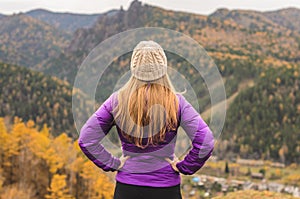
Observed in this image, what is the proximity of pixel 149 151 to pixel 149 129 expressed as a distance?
175 millimetres

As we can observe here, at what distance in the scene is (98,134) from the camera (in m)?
2.75

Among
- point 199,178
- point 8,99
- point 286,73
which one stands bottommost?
point 199,178

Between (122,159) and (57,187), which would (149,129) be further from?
(57,187)

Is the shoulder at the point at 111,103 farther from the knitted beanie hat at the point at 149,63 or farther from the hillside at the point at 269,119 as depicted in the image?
the hillside at the point at 269,119

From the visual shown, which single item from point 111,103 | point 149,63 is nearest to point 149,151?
point 111,103

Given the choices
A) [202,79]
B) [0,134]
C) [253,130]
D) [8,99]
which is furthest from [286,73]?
[202,79]

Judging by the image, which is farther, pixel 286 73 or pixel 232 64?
pixel 232 64

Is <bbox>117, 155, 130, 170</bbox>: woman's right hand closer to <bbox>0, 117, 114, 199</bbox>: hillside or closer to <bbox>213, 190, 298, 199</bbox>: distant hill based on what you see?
<bbox>213, 190, 298, 199</bbox>: distant hill

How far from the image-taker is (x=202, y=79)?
9.33 ft

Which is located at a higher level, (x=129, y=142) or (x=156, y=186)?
(x=129, y=142)

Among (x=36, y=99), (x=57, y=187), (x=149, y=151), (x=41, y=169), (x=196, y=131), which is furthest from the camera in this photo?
(x=36, y=99)

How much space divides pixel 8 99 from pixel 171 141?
4330 inches

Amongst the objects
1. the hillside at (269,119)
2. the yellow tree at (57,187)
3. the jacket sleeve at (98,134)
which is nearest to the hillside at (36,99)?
the hillside at (269,119)

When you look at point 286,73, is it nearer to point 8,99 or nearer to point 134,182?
point 8,99
